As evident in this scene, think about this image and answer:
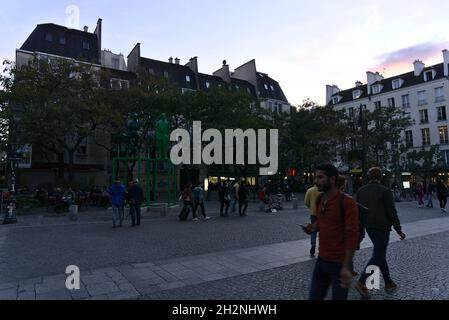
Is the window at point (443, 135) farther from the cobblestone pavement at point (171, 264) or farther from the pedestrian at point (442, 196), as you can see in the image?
the cobblestone pavement at point (171, 264)

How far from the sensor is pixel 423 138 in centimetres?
5084

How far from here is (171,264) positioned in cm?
684

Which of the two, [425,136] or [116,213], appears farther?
[425,136]

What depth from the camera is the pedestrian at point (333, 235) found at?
3115 mm

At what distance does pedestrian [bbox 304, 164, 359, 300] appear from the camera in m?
3.12

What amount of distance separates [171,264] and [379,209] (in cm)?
409

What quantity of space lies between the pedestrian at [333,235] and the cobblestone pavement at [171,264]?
1.73 metres

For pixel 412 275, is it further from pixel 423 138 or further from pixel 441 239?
pixel 423 138

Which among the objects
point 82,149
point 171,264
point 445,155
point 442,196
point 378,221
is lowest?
point 171,264

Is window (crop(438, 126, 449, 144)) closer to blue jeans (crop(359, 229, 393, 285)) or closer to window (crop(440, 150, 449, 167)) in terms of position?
window (crop(440, 150, 449, 167))

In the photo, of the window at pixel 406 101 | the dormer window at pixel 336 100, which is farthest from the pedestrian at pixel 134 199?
the dormer window at pixel 336 100

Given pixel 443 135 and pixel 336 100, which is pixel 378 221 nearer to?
pixel 443 135

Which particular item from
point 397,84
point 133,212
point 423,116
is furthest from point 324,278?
point 397,84

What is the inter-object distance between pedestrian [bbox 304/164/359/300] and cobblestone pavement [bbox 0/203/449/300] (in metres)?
1.73
